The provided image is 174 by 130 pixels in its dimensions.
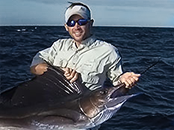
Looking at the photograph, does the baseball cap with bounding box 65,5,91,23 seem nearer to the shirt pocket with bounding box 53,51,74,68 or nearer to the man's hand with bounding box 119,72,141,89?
the shirt pocket with bounding box 53,51,74,68

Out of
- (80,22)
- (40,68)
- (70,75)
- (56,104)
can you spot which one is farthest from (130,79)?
(40,68)

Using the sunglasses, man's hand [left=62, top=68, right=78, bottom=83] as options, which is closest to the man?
the sunglasses

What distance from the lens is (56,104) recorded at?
9.45 ft

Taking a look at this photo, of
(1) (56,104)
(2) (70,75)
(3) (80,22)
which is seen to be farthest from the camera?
(3) (80,22)

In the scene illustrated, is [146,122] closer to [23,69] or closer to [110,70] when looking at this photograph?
[110,70]

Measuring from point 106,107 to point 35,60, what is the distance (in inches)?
40.4

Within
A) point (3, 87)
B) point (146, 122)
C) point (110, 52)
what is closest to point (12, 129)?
point (110, 52)

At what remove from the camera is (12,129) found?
2738 millimetres

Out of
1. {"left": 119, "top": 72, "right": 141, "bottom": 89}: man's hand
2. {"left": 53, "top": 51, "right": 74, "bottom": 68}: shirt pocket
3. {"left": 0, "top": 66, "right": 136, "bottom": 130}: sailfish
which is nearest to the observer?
{"left": 0, "top": 66, "right": 136, "bottom": 130}: sailfish

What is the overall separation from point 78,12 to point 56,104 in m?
0.88

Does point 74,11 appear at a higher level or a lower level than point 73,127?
higher

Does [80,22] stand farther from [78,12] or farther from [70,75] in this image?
[70,75]

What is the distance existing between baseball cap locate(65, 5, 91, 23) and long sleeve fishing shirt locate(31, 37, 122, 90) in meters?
0.22

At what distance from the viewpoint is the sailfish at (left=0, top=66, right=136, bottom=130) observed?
274cm
